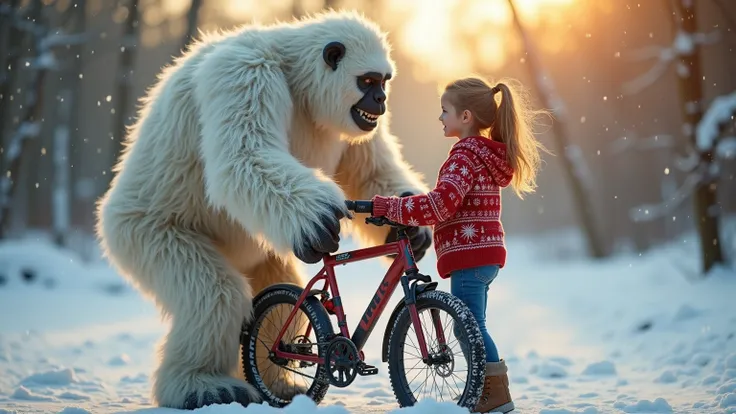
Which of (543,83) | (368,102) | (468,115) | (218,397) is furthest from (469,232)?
(543,83)

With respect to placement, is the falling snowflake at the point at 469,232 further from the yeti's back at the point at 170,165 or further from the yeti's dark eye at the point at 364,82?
the yeti's back at the point at 170,165

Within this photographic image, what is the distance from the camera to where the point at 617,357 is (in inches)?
232

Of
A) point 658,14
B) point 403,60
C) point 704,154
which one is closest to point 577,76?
point 403,60

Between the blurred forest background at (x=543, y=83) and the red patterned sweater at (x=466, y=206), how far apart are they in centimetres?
61

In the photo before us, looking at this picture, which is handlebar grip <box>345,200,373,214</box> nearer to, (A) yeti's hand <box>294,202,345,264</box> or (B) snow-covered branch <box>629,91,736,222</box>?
(A) yeti's hand <box>294,202,345,264</box>

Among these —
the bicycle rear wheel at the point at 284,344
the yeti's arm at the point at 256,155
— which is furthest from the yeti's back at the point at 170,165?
the bicycle rear wheel at the point at 284,344

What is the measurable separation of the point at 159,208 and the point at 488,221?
1.69 m

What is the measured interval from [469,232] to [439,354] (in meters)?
0.54

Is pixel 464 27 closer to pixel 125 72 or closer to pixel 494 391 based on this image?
pixel 125 72

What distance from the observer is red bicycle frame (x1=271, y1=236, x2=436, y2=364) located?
3.34m

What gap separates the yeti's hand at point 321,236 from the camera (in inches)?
133

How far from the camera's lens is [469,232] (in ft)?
11.5

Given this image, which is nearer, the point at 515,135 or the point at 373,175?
the point at 515,135

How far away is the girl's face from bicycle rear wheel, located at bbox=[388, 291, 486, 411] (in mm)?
783
